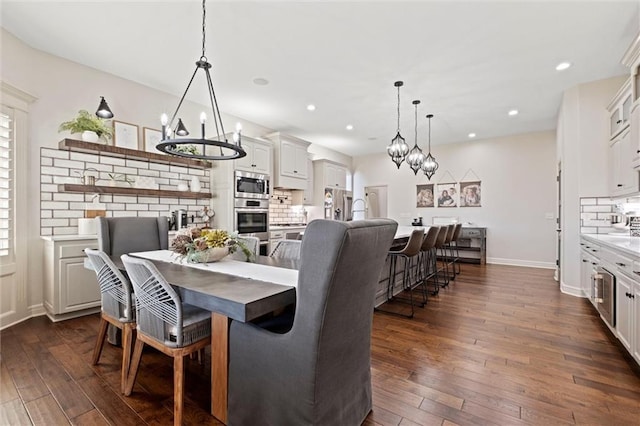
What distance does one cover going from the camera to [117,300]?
196 cm

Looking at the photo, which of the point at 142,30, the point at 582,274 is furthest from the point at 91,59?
the point at 582,274

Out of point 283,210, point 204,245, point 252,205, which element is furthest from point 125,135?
point 283,210

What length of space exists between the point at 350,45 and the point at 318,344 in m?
2.96

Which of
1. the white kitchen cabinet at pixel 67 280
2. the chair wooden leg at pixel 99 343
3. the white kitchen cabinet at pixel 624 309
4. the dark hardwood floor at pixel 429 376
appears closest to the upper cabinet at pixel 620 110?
the white kitchen cabinet at pixel 624 309

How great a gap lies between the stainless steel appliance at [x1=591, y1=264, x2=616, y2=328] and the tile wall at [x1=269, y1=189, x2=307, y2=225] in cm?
488

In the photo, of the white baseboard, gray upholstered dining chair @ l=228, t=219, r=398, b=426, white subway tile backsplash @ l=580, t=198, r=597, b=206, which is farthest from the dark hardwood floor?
the white baseboard

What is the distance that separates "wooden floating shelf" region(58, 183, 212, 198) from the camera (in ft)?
10.7

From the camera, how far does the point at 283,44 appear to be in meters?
3.02

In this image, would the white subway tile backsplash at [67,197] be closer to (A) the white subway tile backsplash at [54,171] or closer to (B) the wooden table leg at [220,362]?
(A) the white subway tile backsplash at [54,171]

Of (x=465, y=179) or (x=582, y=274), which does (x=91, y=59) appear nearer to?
(x=582, y=274)

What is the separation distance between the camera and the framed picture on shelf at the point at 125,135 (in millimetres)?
3674

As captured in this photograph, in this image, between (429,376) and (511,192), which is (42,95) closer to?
(429,376)

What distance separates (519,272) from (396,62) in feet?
15.5

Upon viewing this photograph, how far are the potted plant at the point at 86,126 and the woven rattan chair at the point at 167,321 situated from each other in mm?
2585
